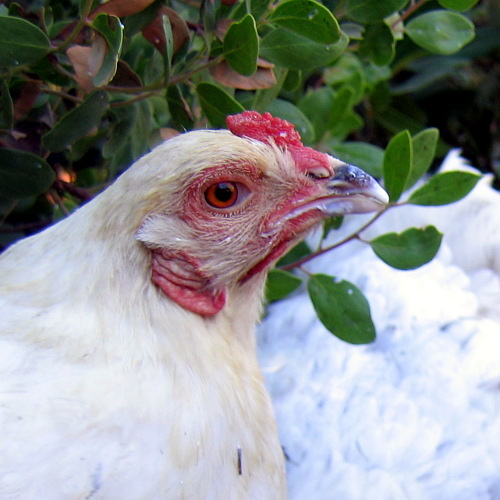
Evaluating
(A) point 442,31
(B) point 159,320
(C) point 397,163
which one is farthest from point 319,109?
(B) point 159,320

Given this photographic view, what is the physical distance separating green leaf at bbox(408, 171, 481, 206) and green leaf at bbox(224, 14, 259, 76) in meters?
0.50

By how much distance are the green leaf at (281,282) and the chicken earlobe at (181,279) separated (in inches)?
18.3

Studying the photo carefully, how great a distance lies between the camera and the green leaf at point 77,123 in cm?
154

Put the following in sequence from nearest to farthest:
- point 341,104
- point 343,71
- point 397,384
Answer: point 397,384 < point 341,104 < point 343,71

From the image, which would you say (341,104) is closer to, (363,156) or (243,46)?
(363,156)

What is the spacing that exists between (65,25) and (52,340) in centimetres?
64

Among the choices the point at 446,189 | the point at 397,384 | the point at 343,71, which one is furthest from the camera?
the point at 343,71

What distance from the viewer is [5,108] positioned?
5.07 ft

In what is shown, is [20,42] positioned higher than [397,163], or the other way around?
[20,42]

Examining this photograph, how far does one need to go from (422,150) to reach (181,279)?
730mm

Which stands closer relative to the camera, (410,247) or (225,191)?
(225,191)

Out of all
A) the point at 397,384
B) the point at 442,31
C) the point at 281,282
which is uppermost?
the point at 442,31

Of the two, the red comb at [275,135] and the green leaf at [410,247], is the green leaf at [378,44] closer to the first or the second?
the green leaf at [410,247]

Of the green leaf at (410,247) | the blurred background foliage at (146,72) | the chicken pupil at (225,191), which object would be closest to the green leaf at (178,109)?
the blurred background foliage at (146,72)
